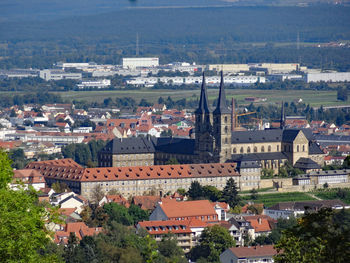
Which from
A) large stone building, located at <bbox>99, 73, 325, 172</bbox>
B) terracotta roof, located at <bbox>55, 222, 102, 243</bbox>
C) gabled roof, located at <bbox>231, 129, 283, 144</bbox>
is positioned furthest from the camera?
gabled roof, located at <bbox>231, 129, 283, 144</bbox>

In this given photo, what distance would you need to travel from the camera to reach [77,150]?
85.5 metres

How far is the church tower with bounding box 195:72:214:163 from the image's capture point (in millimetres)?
71312

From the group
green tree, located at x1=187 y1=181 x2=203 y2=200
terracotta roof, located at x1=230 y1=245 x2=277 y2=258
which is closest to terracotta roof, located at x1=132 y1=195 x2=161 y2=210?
green tree, located at x1=187 y1=181 x2=203 y2=200

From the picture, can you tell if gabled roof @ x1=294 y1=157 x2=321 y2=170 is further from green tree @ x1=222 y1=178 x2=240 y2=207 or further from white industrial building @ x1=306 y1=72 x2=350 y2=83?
white industrial building @ x1=306 y1=72 x2=350 y2=83

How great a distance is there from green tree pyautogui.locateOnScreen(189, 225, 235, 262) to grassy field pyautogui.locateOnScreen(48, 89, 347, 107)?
3614 inches

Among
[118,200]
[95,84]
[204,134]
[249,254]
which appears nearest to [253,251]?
[249,254]

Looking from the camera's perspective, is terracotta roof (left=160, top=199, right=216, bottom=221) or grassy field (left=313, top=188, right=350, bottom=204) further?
grassy field (left=313, top=188, right=350, bottom=204)

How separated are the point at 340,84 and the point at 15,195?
151 metres

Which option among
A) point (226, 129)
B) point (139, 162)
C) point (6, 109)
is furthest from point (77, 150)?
point (6, 109)

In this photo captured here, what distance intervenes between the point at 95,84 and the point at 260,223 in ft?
411

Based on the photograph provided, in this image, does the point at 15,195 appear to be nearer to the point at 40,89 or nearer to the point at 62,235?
the point at 62,235

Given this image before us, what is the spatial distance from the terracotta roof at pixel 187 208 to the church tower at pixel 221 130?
55.7ft

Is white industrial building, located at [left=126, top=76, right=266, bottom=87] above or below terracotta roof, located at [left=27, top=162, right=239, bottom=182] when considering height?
below

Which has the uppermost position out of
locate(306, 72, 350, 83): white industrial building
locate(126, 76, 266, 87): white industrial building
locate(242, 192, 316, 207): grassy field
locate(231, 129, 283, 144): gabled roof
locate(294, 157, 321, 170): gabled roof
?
locate(231, 129, 283, 144): gabled roof
